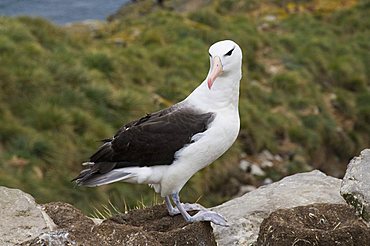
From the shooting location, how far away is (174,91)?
11.2 m

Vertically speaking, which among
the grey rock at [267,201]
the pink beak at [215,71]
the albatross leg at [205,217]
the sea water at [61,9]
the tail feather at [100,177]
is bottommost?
the sea water at [61,9]

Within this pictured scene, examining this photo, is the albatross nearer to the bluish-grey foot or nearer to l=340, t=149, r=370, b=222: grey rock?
the bluish-grey foot

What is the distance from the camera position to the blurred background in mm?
8273

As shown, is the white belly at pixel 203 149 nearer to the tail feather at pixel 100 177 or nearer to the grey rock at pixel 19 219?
the tail feather at pixel 100 177

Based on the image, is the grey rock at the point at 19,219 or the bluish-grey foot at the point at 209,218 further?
the bluish-grey foot at the point at 209,218

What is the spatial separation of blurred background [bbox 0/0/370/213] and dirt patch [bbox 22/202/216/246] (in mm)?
1587

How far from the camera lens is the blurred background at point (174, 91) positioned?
8.27 meters

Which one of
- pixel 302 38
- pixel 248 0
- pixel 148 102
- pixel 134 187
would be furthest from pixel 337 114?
pixel 248 0

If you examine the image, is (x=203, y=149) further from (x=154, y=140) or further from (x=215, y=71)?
(x=215, y=71)

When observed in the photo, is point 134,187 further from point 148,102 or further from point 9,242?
point 9,242

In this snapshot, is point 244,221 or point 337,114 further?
point 337,114

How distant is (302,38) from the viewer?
677 inches

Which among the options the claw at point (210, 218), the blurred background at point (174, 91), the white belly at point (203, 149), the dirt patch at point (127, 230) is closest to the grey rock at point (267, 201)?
the claw at point (210, 218)

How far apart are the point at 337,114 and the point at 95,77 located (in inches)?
218
